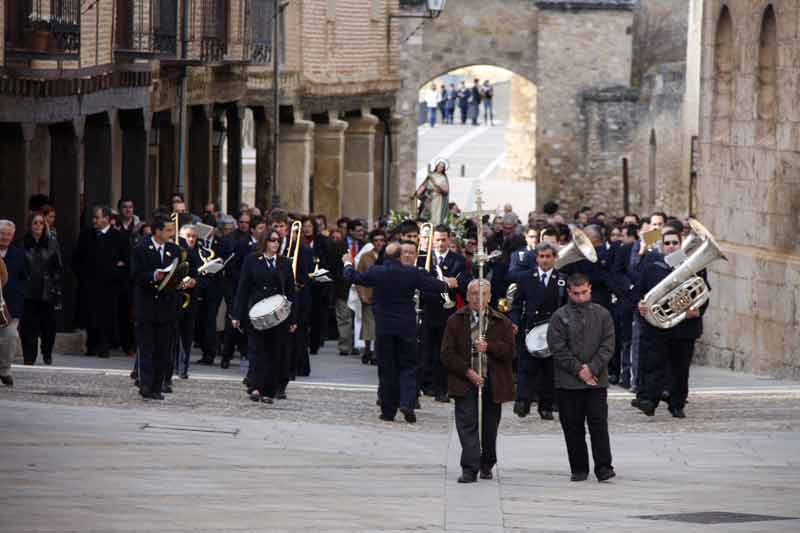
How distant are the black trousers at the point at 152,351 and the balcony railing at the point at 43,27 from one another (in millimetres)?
6724

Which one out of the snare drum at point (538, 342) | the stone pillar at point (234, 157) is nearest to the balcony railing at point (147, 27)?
the stone pillar at point (234, 157)

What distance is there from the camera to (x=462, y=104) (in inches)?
3748

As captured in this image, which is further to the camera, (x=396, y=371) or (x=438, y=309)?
(x=438, y=309)

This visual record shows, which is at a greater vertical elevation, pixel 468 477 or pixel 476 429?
pixel 476 429

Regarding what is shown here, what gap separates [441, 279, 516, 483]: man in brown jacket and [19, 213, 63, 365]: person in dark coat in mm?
7043

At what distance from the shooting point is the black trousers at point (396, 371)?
19078 millimetres

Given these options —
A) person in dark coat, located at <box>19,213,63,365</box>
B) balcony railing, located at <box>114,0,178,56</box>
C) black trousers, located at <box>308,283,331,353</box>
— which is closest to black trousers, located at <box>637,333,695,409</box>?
person in dark coat, located at <box>19,213,63,365</box>

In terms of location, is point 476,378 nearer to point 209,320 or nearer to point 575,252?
point 575,252

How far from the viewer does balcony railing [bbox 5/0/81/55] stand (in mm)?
24875

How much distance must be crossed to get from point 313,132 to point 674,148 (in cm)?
758

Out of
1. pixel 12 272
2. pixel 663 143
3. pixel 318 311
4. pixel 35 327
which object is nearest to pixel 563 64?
pixel 663 143

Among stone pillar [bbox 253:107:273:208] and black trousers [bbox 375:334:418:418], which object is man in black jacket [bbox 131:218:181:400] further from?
stone pillar [bbox 253:107:273:208]

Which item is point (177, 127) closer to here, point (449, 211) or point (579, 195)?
point (449, 211)

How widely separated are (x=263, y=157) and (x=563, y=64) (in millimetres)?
22200
